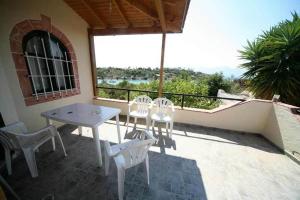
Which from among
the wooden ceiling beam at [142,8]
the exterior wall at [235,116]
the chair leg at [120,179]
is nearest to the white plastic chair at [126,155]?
the chair leg at [120,179]

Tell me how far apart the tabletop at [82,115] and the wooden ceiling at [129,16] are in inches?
77.0

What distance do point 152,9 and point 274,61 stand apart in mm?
3194

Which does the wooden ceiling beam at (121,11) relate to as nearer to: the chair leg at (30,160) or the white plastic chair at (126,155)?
the white plastic chair at (126,155)

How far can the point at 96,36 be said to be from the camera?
3646mm

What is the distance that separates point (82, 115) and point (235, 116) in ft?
11.0

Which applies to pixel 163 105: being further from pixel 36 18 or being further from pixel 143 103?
pixel 36 18

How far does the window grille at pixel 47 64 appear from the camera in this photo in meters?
2.43

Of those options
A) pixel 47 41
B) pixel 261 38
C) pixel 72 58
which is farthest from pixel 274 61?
pixel 47 41

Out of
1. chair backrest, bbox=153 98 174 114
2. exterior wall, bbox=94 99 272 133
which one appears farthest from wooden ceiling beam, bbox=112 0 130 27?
exterior wall, bbox=94 99 272 133

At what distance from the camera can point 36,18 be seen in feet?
7.80

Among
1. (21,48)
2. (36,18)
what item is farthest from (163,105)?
(36,18)

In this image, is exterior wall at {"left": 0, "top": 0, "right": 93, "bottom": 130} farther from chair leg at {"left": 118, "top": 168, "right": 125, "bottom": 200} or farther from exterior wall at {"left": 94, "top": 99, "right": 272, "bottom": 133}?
exterior wall at {"left": 94, "top": 99, "right": 272, "bottom": 133}

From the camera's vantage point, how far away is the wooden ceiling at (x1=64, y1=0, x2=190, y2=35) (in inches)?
97.3

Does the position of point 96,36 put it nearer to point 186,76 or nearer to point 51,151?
point 51,151
